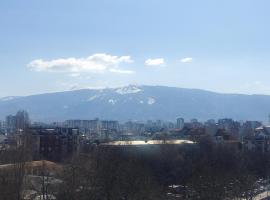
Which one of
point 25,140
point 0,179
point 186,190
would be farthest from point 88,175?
point 25,140

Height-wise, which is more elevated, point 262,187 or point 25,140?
point 25,140

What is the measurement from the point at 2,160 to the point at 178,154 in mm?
18080

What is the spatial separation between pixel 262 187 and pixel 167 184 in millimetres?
9247

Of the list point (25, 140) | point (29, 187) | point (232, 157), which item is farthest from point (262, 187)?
point (29, 187)

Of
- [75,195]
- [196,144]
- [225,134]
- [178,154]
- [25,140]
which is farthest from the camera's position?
[225,134]

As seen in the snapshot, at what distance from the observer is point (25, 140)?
161ft

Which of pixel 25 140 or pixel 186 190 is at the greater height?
pixel 25 140

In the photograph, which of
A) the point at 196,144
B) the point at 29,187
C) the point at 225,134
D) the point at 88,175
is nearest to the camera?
the point at 88,175

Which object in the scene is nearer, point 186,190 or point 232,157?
point 186,190

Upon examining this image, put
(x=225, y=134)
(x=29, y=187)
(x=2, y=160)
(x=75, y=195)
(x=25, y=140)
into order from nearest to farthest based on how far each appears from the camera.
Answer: (x=75, y=195), (x=29, y=187), (x=2, y=160), (x=25, y=140), (x=225, y=134)

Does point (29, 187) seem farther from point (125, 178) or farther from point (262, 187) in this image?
point (262, 187)

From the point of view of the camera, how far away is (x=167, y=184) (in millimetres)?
47812

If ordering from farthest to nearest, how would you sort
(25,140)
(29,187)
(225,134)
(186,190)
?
(225,134), (25,140), (186,190), (29,187)

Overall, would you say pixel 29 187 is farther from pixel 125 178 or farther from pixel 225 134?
pixel 225 134
